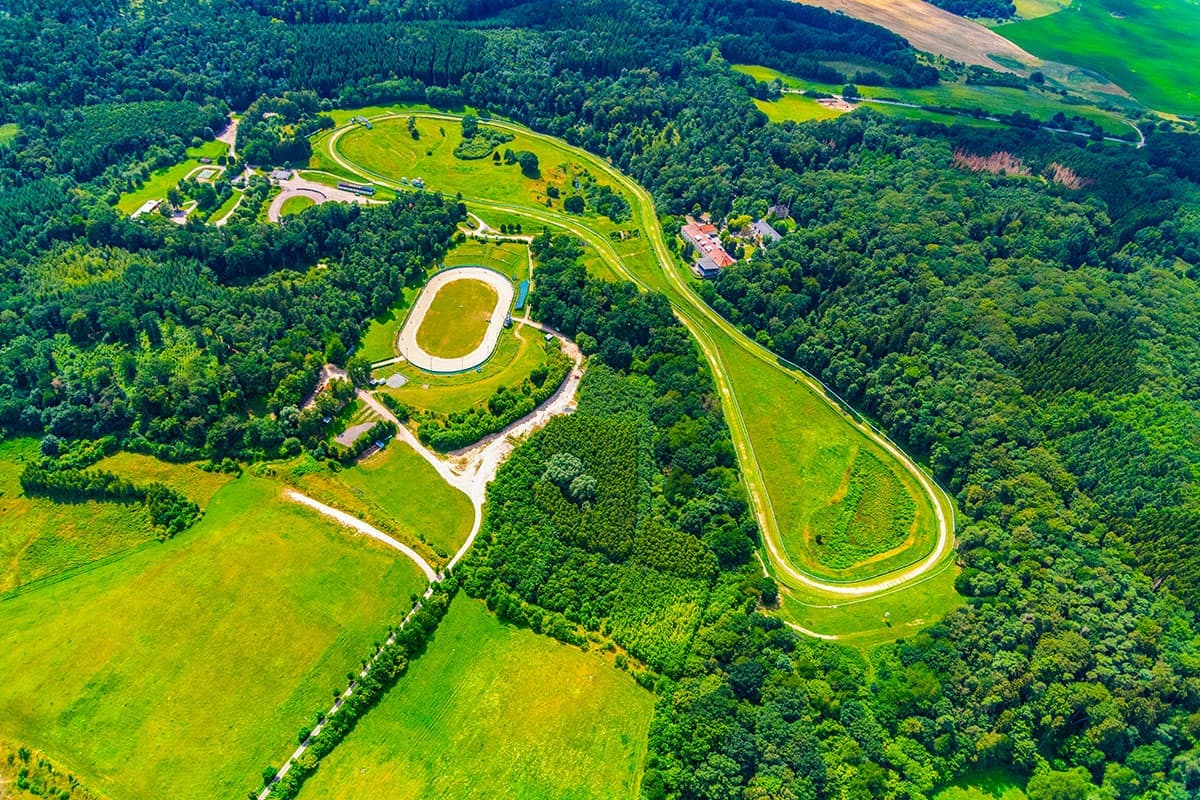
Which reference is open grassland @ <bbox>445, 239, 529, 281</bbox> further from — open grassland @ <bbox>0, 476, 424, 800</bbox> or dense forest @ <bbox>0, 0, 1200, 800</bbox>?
open grassland @ <bbox>0, 476, 424, 800</bbox>

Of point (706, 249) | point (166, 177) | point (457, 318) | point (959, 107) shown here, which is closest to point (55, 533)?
point (457, 318)

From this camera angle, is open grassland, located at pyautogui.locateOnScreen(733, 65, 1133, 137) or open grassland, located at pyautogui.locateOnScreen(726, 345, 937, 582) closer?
open grassland, located at pyautogui.locateOnScreen(726, 345, 937, 582)

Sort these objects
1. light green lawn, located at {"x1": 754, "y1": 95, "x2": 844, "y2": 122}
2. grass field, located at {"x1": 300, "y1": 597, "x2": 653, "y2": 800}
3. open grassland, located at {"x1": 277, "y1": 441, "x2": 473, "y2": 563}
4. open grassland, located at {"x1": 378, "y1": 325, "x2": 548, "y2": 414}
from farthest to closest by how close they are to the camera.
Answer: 1. light green lawn, located at {"x1": 754, "y1": 95, "x2": 844, "y2": 122}
2. open grassland, located at {"x1": 378, "y1": 325, "x2": 548, "y2": 414}
3. open grassland, located at {"x1": 277, "y1": 441, "x2": 473, "y2": 563}
4. grass field, located at {"x1": 300, "y1": 597, "x2": 653, "y2": 800}

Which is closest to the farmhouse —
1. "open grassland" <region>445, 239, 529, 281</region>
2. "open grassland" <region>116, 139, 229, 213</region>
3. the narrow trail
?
the narrow trail

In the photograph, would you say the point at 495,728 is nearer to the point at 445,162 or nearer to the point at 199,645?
the point at 199,645

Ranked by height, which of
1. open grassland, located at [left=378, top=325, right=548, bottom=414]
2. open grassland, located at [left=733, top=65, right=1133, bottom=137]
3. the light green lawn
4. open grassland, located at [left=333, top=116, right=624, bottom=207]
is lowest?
open grassland, located at [left=378, top=325, right=548, bottom=414]

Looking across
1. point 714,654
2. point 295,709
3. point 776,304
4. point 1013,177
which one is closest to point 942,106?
point 1013,177

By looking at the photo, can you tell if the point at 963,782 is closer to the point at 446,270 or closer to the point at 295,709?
the point at 295,709
